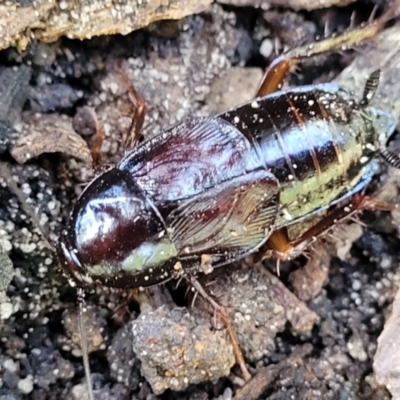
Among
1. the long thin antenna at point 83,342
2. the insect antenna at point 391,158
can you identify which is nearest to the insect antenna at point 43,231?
the long thin antenna at point 83,342

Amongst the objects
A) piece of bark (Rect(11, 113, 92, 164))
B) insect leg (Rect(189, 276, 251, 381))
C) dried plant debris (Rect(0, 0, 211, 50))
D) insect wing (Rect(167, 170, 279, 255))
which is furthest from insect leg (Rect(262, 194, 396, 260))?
dried plant debris (Rect(0, 0, 211, 50))

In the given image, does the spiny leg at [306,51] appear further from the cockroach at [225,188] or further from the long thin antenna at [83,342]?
the long thin antenna at [83,342]

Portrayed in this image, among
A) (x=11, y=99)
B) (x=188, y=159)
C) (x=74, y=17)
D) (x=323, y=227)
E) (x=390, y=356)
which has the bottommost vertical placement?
(x=390, y=356)

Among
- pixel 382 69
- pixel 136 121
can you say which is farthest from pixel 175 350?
pixel 382 69

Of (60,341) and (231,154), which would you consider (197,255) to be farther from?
(60,341)

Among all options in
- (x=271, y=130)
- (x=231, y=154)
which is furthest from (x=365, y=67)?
(x=231, y=154)

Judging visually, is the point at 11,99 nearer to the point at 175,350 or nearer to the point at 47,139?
the point at 47,139

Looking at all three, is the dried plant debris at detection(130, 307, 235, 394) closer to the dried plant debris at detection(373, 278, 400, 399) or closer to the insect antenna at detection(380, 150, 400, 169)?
the dried plant debris at detection(373, 278, 400, 399)
